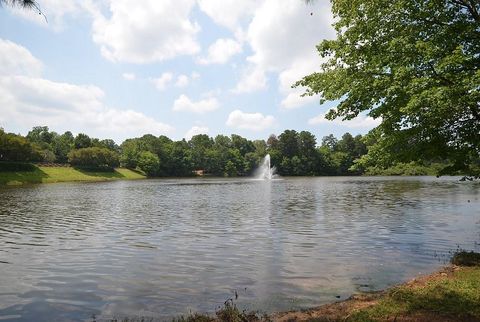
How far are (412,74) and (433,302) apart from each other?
29.8 ft

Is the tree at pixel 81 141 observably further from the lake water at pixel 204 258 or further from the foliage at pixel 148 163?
the lake water at pixel 204 258

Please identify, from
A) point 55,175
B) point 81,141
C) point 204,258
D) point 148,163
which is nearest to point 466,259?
point 204,258

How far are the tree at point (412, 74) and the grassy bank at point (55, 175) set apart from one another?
9840 cm

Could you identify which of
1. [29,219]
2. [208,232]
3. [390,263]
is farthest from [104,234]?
[390,263]

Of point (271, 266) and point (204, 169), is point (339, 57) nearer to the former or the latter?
point (271, 266)

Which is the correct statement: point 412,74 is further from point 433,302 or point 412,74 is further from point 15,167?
point 15,167

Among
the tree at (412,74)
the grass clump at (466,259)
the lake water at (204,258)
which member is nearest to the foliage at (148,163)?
the lake water at (204,258)

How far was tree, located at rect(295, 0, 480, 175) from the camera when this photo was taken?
14477 mm

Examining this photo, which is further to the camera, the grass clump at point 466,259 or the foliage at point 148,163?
the foliage at point 148,163

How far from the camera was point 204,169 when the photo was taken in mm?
199875

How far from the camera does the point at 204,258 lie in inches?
783

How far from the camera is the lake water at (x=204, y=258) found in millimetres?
13617

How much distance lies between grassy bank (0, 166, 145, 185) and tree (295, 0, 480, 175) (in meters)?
98.4

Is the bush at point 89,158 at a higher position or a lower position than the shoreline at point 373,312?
higher
